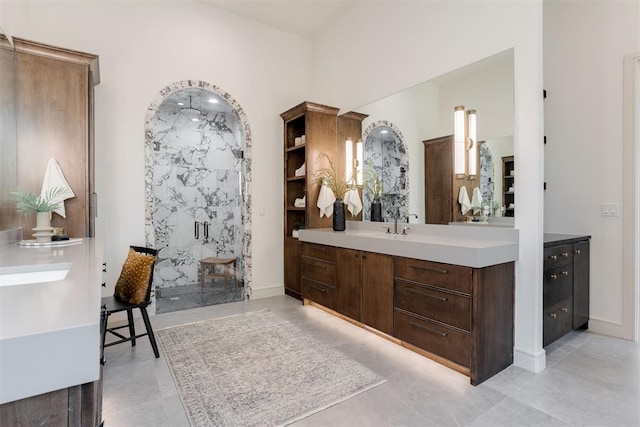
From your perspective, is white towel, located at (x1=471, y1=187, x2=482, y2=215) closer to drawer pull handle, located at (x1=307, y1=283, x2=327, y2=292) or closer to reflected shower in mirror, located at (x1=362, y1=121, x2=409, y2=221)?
reflected shower in mirror, located at (x1=362, y1=121, x2=409, y2=221)

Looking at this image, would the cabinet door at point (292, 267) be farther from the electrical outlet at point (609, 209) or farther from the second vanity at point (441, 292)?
the electrical outlet at point (609, 209)

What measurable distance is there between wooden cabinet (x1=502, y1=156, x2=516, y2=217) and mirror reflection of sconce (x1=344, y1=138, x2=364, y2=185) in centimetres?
166

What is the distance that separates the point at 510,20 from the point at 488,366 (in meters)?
2.52

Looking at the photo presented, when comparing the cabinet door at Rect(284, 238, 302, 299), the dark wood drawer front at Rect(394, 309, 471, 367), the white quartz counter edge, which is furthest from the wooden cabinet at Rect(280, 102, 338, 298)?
the dark wood drawer front at Rect(394, 309, 471, 367)

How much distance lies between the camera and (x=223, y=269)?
573 centimetres

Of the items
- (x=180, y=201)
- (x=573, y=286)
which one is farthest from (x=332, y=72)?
(x=573, y=286)

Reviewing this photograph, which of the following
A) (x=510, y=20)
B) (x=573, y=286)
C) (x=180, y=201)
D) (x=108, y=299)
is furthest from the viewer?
(x=180, y=201)

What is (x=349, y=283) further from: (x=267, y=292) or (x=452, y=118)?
(x=452, y=118)

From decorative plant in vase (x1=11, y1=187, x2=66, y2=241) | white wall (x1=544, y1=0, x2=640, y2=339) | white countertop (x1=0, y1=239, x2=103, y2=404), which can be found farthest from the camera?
white wall (x1=544, y1=0, x2=640, y2=339)

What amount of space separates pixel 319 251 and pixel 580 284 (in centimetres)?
247

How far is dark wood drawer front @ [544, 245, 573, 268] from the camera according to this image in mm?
2521

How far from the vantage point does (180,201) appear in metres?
5.58

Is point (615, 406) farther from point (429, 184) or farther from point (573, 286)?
point (429, 184)

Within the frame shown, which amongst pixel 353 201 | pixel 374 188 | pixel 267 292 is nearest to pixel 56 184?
pixel 267 292
